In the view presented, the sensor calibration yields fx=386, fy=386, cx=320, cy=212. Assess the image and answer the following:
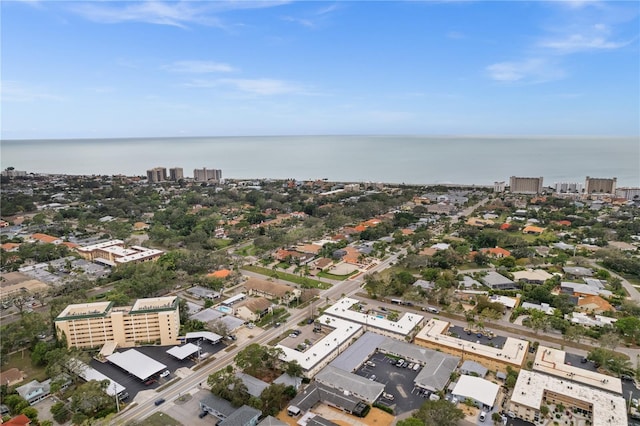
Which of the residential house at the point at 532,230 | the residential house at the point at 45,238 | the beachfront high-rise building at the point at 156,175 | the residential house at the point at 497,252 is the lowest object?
the residential house at the point at 45,238

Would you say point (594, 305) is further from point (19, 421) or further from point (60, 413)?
point (19, 421)

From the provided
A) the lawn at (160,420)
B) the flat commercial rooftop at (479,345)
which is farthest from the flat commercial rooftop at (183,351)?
the flat commercial rooftop at (479,345)

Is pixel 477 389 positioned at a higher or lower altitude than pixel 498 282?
lower

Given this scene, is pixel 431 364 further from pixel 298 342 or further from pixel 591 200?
pixel 591 200

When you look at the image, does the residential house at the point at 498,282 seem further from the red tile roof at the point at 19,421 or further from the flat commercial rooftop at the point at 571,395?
the red tile roof at the point at 19,421

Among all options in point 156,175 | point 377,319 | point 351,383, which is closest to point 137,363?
point 351,383

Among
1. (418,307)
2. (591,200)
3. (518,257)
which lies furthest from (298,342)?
(591,200)
